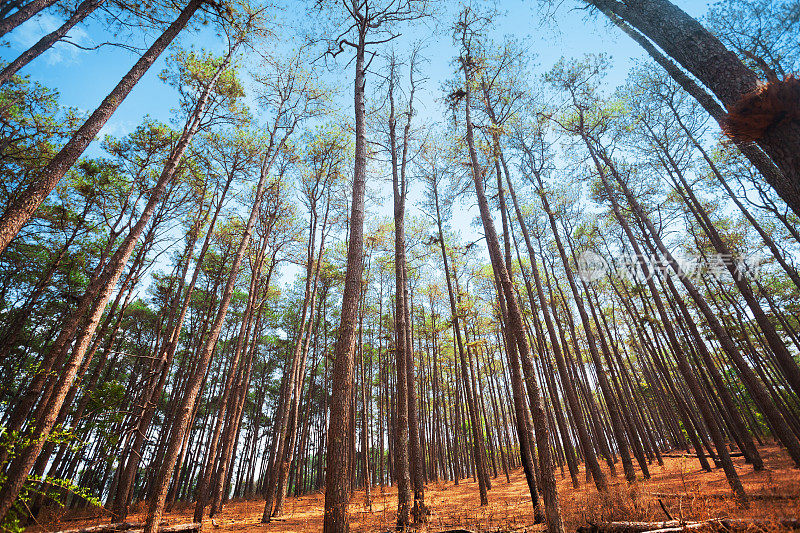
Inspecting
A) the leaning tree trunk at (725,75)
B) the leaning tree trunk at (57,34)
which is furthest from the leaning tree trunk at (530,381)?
the leaning tree trunk at (57,34)

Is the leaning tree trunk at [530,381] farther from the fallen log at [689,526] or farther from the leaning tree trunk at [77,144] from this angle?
the leaning tree trunk at [77,144]

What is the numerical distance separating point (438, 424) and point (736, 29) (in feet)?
80.0

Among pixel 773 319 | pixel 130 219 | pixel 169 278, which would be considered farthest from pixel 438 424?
pixel 773 319

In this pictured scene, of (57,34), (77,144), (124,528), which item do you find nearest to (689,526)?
(77,144)

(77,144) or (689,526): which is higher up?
(77,144)

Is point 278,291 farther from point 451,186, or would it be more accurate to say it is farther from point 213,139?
point 451,186

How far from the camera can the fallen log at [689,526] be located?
3420 mm

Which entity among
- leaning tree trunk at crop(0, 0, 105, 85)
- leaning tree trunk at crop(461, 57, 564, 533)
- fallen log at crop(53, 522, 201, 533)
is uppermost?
leaning tree trunk at crop(0, 0, 105, 85)

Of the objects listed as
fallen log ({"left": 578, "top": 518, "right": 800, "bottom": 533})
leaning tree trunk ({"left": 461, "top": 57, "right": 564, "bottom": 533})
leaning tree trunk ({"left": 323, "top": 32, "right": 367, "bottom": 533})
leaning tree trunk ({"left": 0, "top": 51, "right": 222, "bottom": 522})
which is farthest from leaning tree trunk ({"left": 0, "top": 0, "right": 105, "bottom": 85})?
fallen log ({"left": 578, "top": 518, "right": 800, "bottom": 533})

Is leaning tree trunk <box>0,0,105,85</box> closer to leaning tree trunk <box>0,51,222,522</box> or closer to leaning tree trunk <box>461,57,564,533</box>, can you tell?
leaning tree trunk <box>0,51,222,522</box>

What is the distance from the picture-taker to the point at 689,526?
149 inches

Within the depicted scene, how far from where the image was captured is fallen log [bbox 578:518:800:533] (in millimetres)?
3420

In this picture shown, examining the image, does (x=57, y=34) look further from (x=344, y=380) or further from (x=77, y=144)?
Result: (x=344, y=380)

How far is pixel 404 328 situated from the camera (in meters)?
→ 8.63
